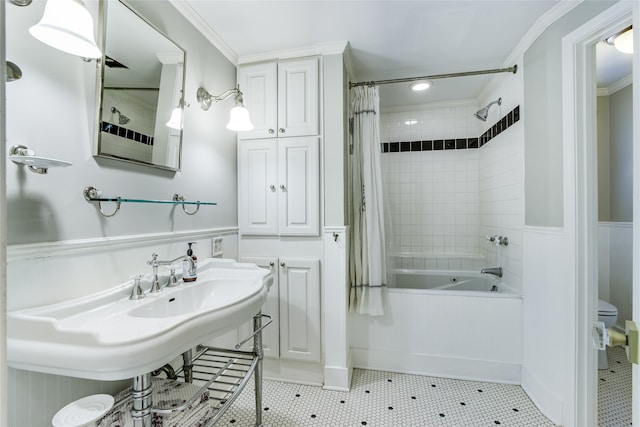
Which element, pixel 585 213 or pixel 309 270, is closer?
pixel 585 213

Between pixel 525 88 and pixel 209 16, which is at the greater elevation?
pixel 209 16

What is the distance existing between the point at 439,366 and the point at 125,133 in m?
2.47

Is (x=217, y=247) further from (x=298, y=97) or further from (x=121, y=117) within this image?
(x=298, y=97)

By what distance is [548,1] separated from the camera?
1.49m

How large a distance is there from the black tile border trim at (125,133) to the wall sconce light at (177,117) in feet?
0.55

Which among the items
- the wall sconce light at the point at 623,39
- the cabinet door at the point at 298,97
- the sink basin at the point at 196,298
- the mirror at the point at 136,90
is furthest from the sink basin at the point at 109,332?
the wall sconce light at the point at 623,39

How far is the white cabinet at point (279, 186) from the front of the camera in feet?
6.29

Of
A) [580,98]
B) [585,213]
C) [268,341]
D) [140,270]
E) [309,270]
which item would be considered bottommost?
[268,341]

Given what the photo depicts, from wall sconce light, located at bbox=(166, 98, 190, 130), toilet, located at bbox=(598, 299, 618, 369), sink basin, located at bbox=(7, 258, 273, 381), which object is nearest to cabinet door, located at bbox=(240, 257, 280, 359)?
sink basin, located at bbox=(7, 258, 273, 381)

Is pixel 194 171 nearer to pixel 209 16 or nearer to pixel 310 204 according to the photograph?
pixel 310 204

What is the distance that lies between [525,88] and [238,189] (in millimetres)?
2162

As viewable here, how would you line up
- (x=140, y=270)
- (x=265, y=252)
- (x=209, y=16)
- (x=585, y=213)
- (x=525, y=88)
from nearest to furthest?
(x=140, y=270)
(x=585, y=213)
(x=209, y=16)
(x=525, y=88)
(x=265, y=252)

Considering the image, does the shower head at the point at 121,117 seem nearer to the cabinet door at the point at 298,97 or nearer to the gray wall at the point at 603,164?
the cabinet door at the point at 298,97

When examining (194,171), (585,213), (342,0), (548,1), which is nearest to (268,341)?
(194,171)
